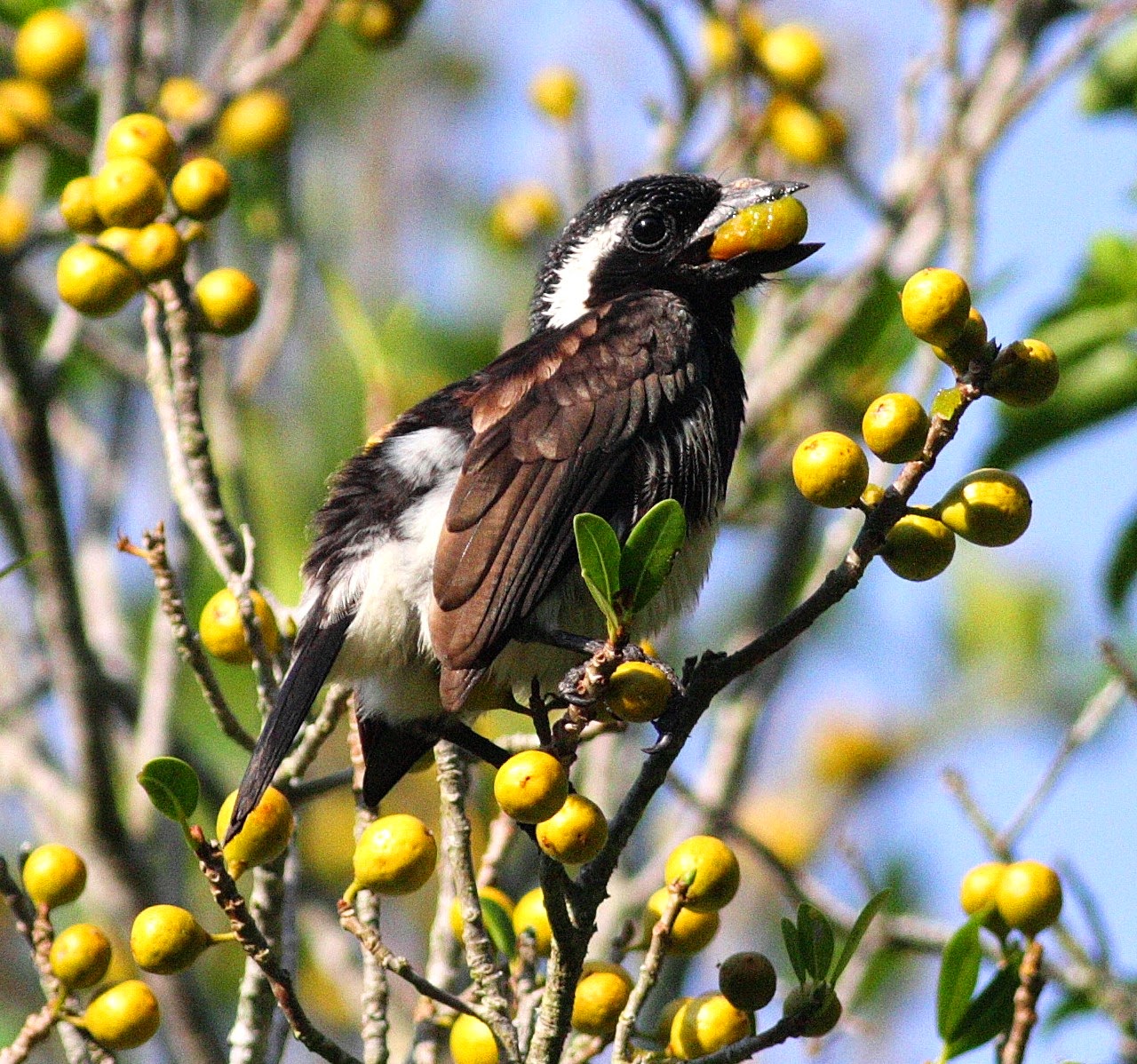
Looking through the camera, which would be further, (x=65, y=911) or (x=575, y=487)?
(x=65, y=911)

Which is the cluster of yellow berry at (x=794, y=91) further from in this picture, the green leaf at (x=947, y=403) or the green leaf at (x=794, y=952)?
the green leaf at (x=794, y=952)

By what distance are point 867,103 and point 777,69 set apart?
7.20 ft

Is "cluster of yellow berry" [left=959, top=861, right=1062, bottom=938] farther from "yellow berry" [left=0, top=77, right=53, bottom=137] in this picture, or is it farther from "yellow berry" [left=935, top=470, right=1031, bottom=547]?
"yellow berry" [left=0, top=77, right=53, bottom=137]

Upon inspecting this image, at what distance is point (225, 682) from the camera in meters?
4.40

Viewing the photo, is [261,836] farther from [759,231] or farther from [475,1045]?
[759,231]

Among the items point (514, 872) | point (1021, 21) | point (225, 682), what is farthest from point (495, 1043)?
point (1021, 21)

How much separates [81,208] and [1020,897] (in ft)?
5.43

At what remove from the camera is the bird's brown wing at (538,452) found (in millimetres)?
2664

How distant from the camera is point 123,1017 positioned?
195 cm

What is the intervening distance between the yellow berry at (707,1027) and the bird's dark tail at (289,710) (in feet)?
1.90

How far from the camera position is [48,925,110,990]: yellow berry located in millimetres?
1977

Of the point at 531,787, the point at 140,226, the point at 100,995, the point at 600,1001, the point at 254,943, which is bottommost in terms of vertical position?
the point at 100,995

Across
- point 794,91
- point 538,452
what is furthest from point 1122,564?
point 794,91

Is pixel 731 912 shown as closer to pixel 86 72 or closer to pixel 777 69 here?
pixel 777 69
